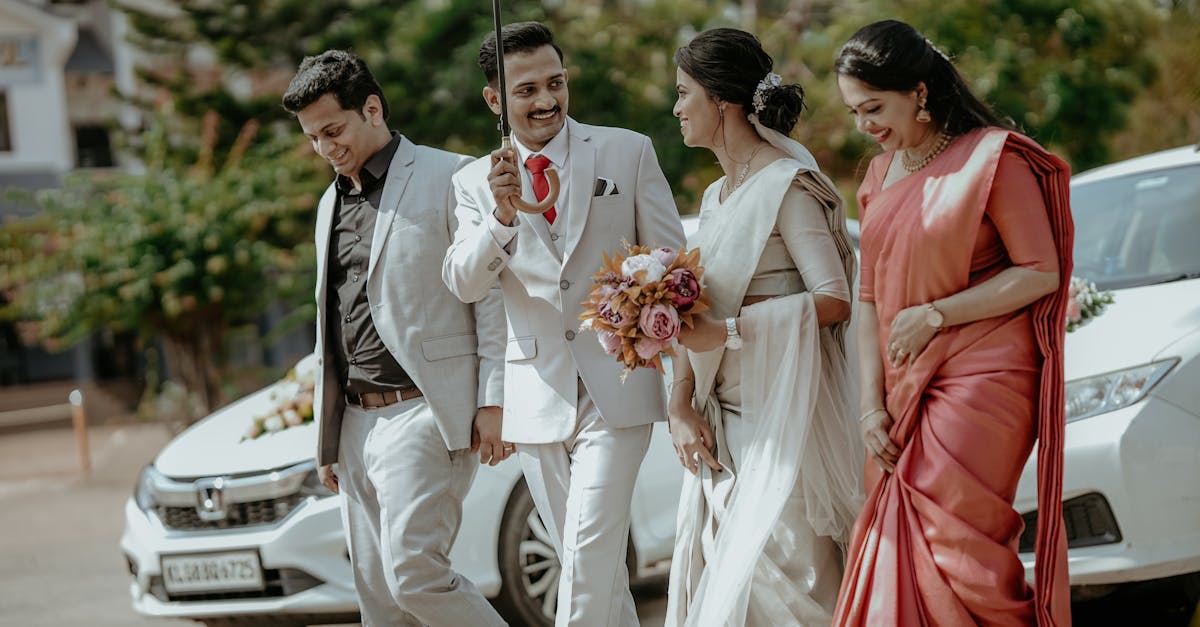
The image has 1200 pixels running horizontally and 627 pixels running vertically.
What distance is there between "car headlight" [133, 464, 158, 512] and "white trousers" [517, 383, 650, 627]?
3.01m

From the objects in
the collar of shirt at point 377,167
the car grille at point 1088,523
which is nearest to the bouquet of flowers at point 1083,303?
the car grille at point 1088,523

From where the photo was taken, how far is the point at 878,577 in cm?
339

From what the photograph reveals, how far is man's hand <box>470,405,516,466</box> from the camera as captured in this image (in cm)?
437

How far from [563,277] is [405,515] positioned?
0.97 metres

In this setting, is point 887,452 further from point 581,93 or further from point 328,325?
point 581,93

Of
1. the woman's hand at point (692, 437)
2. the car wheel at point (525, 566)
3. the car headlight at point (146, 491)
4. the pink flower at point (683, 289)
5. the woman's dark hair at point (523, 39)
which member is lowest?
the car wheel at point (525, 566)

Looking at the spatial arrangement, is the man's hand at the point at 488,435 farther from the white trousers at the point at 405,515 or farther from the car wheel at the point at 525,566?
the car wheel at the point at 525,566

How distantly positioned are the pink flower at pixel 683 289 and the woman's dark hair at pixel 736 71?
52 cm

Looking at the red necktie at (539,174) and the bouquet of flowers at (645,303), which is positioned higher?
the red necktie at (539,174)

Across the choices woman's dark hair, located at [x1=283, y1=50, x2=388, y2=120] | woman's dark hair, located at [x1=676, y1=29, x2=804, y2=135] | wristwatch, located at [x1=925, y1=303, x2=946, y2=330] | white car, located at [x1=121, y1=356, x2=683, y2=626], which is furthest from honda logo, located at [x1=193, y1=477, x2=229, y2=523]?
wristwatch, located at [x1=925, y1=303, x2=946, y2=330]

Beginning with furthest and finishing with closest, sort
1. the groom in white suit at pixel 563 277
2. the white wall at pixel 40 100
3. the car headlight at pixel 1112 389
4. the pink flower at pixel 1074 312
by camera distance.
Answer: the white wall at pixel 40 100
the pink flower at pixel 1074 312
the car headlight at pixel 1112 389
the groom in white suit at pixel 563 277

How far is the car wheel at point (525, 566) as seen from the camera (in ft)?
19.5

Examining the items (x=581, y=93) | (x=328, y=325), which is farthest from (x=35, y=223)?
(x=328, y=325)

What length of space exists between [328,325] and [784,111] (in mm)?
1787
